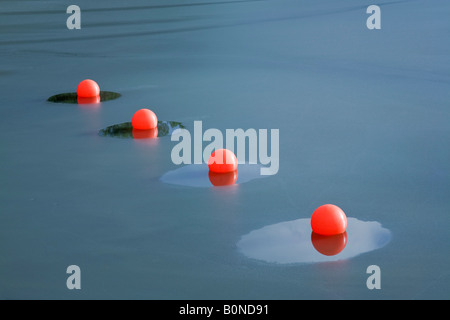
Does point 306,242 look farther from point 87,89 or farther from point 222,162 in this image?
point 87,89

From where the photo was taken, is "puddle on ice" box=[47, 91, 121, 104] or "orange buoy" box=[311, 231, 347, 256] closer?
"orange buoy" box=[311, 231, 347, 256]

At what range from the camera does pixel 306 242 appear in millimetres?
4805

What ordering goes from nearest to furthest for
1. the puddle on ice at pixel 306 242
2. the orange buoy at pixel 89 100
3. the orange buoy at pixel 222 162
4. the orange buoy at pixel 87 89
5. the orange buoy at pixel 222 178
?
the puddle on ice at pixel 306 242 → the orange buoy at pixel 222 178 → the orange buoy at pixel 222 162 → the orange buoy at pixel 89 100 → the orange buoy at pixel 87 89

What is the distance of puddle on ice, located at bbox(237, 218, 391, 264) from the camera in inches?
181

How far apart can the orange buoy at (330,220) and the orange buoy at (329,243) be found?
3 centimetres

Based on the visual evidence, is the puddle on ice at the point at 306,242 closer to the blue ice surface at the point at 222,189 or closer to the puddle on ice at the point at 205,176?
the blue ice surface at the point at 222,189

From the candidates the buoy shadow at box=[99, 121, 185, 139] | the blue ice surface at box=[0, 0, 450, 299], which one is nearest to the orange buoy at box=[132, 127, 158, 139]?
the buoy shadow at box=[99, 121, 185, 139]

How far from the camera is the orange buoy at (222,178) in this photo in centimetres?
600

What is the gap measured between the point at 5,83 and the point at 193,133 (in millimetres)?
4286

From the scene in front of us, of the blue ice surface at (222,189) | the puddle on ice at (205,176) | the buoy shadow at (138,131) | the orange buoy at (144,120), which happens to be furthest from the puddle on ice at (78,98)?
the puddle on ice at (205,176)

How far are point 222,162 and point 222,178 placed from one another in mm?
157

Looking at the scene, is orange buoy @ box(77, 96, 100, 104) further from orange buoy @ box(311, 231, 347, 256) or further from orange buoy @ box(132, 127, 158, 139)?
orange buoy @ box(311, 231, 347, 256)

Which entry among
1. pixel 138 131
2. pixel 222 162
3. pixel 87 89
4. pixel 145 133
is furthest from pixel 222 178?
pixel 87 89

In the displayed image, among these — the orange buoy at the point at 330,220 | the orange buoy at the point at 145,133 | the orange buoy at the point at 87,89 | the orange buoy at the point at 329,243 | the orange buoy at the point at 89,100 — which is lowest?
the orange buoy at the point at 329,243
